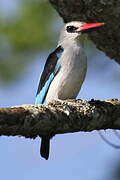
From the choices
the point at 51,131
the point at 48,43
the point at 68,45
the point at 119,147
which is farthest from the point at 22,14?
the point at 51,131

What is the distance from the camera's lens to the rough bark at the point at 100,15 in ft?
17.2

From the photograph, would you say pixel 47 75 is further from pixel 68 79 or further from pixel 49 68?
pixel 68 79

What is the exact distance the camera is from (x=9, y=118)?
12.2ft

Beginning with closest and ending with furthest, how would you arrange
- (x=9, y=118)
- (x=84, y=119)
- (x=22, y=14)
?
(x=9, y=118)
(x=84, y=119)
(x=22, y=14)

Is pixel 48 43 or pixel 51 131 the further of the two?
pixel 48 43

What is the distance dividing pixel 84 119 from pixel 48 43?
11.3 feet

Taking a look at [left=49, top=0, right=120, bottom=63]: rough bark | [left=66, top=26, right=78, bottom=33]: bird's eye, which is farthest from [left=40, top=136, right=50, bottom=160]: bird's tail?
[left=66, top=26, right=78, bottom=33]: bird's eye

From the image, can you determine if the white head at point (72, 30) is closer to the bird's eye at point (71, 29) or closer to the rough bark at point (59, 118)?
the bird's eye at point (71, 29)

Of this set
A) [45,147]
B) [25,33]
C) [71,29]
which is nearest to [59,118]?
[45,147]

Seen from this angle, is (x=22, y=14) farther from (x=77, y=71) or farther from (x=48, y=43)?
(x=77, y=71)

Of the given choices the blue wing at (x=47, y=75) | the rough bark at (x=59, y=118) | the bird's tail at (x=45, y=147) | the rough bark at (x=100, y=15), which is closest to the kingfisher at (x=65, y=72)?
the blue wing at (x=47, y=75)

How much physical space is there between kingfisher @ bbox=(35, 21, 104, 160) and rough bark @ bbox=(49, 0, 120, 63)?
0.36ft

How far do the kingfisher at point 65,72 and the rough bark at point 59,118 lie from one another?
740mm

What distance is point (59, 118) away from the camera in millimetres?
4141
